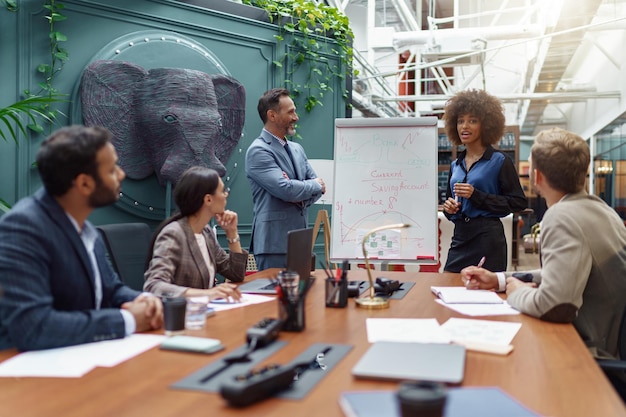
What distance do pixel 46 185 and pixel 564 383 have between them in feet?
4.56

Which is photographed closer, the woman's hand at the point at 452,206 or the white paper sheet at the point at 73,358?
the white paper sheet at the point at 73,358

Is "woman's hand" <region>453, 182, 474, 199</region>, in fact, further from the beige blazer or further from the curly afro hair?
the beige blazer

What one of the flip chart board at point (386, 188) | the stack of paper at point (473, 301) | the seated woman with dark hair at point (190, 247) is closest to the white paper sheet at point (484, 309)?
the stack of paper at point (473, 301)

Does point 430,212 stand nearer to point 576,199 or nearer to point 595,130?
point 576,199

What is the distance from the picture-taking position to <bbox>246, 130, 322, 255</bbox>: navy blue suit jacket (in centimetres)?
360

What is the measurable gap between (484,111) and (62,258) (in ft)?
8.80

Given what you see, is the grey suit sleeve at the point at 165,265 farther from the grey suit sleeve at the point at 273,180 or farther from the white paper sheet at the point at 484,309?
the grey suit sleeve at the point at 273,180

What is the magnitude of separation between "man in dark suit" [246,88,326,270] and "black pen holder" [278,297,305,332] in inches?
71.1

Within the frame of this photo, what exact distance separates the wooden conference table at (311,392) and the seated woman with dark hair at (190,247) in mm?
391

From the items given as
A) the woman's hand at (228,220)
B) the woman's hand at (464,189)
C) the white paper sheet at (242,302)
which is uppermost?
the woman's hand at (464,189)

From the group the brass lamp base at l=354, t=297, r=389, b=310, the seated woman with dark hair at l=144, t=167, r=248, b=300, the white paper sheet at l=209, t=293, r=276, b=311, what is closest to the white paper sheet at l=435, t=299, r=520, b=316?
the brass lamp base at l=354, t=297, r=389, b=310

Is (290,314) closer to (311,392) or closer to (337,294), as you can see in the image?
(337,294)

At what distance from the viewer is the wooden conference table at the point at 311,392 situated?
3.82ft

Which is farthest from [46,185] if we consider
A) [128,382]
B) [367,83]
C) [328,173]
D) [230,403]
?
[367,83]
